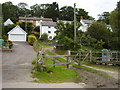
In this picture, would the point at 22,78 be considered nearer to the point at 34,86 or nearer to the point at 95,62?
the point at 34,86

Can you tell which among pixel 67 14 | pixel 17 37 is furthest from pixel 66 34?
pixel 67 14

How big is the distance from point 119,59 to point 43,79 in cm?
843

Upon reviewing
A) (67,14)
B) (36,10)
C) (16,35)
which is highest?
(36,10)

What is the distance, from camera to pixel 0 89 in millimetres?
7039

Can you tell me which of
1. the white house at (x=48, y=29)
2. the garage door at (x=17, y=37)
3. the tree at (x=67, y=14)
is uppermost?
the tree at (x=67, y=14)

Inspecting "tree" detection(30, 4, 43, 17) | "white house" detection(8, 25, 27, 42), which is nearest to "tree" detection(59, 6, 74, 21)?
"tree" detection(30, 4, 43, 17)

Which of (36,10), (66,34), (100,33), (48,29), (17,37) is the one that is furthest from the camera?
(36,10)

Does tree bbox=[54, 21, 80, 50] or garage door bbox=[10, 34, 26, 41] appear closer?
tree bbox=[54, 21, 80, 50]

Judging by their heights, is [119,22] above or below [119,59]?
above

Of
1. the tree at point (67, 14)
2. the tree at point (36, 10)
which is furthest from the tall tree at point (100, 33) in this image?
the tree at point (36, 10)

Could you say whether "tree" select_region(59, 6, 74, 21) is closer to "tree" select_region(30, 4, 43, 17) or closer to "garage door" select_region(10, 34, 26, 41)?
"tree" select_region(30, 4, 43, 17)

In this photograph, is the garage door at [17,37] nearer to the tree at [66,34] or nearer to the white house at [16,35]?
the white house at [16,35]

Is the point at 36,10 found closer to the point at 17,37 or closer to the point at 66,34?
the point at 17,37

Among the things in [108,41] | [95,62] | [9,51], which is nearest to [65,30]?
[108,41]
